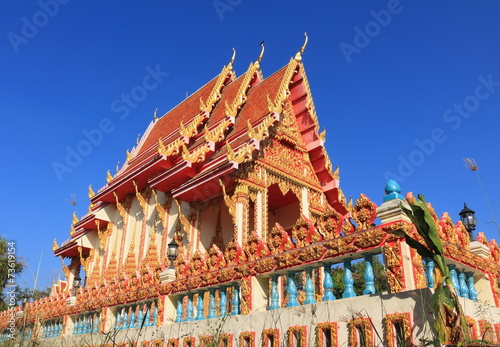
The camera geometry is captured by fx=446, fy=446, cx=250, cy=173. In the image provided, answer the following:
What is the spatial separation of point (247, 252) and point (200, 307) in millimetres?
1292

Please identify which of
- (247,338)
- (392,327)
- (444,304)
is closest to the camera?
(444,304)

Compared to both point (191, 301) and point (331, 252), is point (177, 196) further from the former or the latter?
point (331, 252)

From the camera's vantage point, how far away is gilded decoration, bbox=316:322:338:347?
4520 mm

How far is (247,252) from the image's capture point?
616cm

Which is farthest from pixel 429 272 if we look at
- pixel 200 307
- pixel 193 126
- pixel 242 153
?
pixel 193 126

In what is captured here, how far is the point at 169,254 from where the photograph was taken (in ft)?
26.2

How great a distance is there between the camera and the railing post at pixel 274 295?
5.58 metres

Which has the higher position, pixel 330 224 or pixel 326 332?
pixel 330 224

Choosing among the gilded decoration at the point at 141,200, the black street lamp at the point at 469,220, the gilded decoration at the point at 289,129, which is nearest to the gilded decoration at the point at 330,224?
the black street lamp at the point at 469,220

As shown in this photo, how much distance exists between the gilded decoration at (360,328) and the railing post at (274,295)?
1308 millimetres

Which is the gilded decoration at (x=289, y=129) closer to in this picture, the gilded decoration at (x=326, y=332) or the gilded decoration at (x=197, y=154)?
the gilded decoration at (x=197, y=154)

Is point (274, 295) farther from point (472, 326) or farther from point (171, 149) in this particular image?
point (171, 149)

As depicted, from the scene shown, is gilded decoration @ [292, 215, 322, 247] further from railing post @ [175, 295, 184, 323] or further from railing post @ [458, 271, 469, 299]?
railing post @ [175, 295, 184, 323]

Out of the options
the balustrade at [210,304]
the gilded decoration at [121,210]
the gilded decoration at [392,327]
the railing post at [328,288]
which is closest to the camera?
the gilded decoration at [392,327]
